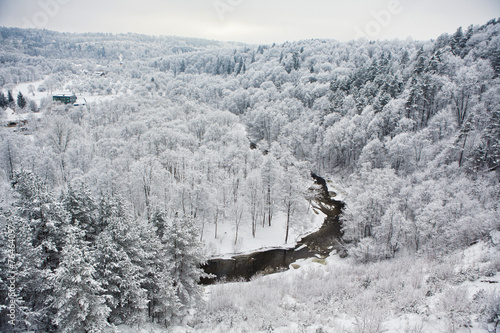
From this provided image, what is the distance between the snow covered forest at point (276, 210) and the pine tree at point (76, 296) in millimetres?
83

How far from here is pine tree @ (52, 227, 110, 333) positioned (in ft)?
44.3

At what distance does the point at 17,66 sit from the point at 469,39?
24436 cm

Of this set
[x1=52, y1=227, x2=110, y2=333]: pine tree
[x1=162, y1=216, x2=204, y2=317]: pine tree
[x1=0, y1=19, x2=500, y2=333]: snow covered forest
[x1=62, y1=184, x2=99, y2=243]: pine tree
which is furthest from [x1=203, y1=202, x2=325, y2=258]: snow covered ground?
[x1=52, y1=227, x2=110, y2=333]: pine tree

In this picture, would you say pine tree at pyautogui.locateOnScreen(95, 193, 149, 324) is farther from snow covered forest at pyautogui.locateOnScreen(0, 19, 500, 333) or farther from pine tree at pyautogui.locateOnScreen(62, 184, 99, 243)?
pine tree at pyautogui.locateOnScreen(62, 184, 99, 243)

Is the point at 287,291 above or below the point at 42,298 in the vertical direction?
below

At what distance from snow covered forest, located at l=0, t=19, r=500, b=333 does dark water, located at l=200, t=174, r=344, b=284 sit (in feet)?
5.60

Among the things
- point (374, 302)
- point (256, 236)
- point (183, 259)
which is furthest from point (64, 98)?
point (374, 302)

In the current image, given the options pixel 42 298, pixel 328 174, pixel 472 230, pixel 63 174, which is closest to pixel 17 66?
pixel 63 174

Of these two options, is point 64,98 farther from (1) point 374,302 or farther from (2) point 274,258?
(1) point 374,302

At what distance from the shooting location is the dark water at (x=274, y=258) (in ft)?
111

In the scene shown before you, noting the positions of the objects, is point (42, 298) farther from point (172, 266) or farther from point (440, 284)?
point (440, 284)

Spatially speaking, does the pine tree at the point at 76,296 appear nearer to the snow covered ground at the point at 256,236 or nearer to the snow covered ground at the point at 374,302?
the snow covered ground at the point at 374,302

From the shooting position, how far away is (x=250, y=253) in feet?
125

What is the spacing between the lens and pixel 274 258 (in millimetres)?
37188
